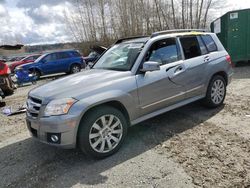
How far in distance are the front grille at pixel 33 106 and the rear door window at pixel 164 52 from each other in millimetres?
1970

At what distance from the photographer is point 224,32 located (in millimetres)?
11875

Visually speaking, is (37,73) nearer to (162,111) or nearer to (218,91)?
(218,91)

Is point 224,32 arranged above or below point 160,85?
above

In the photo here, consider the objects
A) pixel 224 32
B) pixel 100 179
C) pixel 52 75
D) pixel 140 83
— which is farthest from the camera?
pixel 52 75

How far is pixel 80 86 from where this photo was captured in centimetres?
385

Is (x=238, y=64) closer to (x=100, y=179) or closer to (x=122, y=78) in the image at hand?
(x=122, y=78)

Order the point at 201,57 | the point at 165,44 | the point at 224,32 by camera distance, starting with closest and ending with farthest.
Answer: the point at 165,44, the point at 201,57, the point at 224,32

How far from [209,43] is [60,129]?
3.83 meters

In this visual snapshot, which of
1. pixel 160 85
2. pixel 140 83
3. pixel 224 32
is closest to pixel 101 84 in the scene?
pixel 140 83

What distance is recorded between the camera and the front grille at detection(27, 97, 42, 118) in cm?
376

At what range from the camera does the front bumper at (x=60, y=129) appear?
3484 mm

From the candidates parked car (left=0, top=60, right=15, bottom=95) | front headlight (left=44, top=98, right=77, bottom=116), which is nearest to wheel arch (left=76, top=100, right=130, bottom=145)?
front headlight (left=44, top=98, right=77, bottom=116)

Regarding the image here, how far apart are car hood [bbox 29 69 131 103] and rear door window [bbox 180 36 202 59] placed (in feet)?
5.03

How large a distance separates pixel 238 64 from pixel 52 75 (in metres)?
12.1
